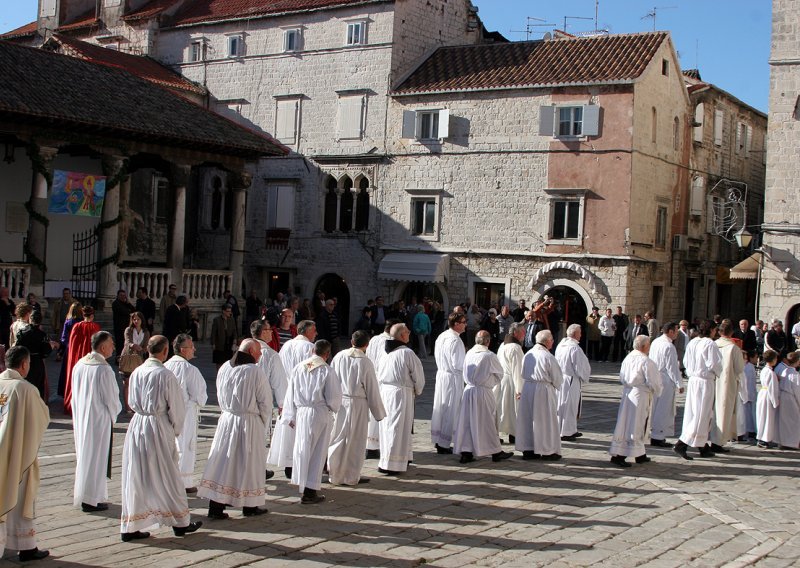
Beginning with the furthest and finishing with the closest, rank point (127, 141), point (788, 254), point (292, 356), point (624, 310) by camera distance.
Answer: point (624, 310), point (788, 254), point (127, 141), point (292, 356)

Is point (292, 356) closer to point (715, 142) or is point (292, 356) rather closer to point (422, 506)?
point (422, 506)

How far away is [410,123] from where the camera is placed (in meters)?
32.7

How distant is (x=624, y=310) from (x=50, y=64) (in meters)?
16.9

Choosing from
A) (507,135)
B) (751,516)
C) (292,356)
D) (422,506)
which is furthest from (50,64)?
(751,516)

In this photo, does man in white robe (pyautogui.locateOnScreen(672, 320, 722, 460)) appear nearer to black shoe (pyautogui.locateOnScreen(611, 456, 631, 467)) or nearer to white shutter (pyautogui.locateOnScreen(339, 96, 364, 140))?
black shoe (pyautogui.locateOnScreen(611, 456, 631, 467))

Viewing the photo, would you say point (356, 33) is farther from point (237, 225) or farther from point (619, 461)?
point (619, 461)

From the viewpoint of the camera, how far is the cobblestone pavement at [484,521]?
8.19 metres

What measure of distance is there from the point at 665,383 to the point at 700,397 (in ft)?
2.90

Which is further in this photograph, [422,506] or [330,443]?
[330,443]

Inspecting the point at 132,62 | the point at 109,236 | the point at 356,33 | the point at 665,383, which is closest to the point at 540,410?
the point at 665,383

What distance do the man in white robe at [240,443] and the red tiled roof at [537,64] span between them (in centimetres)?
2247

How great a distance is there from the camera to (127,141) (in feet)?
80.0

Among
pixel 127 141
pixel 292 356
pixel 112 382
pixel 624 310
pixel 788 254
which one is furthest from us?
pixel 624 310

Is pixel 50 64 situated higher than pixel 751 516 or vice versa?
pixel 50 64
